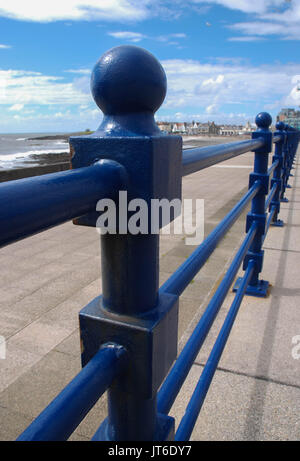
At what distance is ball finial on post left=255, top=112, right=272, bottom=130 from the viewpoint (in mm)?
2905

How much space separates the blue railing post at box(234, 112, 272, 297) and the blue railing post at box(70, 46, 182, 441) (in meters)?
2.20

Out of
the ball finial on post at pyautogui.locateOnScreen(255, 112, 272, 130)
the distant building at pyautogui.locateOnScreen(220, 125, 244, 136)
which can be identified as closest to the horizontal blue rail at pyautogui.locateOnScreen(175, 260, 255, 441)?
the ball finial on post at pyautogui.locateOnScreen(255, 112, 272, 130)

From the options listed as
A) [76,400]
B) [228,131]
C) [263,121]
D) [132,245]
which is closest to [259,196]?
[263,121]

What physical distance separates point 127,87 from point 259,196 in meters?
2.43

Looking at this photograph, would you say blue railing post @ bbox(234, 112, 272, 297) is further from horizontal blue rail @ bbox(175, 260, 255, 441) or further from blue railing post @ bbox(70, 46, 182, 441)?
blue railing post @ bbox(70, 46, 182, 441)

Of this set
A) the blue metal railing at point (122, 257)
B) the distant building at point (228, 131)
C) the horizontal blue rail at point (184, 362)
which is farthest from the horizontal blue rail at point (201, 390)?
the distant building at point (228, 131)

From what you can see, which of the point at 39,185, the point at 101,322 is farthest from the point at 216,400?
the point at 39,185

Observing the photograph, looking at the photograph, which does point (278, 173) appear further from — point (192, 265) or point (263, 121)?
point (192, 265)

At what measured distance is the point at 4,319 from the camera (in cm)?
280

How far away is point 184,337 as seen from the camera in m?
2.51

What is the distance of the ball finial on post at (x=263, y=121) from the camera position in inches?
114

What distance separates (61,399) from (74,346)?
2046mm

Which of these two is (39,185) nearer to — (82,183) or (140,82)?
(82,183)
